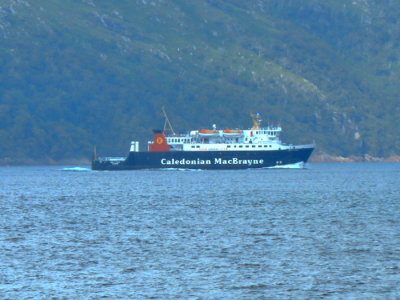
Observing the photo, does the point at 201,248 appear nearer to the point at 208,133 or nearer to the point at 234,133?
the point at 234,133

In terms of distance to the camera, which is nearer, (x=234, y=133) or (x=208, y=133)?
(x=234, y=133)

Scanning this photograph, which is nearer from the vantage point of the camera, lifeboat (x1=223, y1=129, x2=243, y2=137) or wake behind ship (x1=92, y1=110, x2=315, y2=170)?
wake behind ship (x1=92, y1=110, x2=315, y2=170)

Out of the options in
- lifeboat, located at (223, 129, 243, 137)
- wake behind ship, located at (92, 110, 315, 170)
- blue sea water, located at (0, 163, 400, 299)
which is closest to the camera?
blue sea water, located at (0, 163, 400, 299)

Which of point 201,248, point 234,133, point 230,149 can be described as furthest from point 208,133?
point 201,248

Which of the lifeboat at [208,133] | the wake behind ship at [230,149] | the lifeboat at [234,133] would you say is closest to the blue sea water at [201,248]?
the wake behind ship at [230,149]

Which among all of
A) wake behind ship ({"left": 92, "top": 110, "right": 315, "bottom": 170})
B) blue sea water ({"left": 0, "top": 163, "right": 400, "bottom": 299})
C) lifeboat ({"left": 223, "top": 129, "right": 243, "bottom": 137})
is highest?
lifeboat ({"left": 223, "top": 129, "right": 243, "bottom": 137})

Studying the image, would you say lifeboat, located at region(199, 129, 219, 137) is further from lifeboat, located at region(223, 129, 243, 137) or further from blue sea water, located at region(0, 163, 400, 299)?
blue sea water, located at region(0, 163, 400, 299)

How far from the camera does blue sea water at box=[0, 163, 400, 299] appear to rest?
4972cm

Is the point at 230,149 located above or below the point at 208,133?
below

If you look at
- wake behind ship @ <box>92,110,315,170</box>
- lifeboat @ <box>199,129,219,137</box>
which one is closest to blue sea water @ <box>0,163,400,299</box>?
wake behind ship @ <box>92,110,315,170</box>

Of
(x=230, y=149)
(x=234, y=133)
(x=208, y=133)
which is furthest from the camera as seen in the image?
(x=208, y=133)

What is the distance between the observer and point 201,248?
61.9m

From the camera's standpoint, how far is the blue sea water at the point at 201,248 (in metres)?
49.7

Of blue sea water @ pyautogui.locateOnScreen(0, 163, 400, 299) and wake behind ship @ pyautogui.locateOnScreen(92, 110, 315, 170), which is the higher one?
wake behind ship @ pyautogui.locateOnScreen(92, 110, 315, 170)
